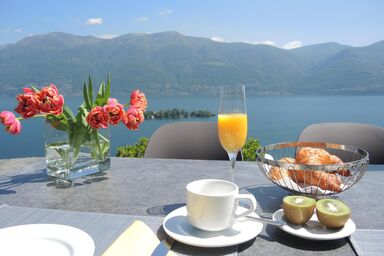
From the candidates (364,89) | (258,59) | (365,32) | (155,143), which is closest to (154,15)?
(258,59)

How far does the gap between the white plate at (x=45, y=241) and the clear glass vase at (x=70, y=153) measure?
39 cm

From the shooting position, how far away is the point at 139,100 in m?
0.99

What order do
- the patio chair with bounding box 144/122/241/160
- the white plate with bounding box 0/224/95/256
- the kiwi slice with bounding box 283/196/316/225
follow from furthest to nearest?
the patio chair with bounding box 144/122/241/160
the kiwi slice with bounding box 283/196/316/225
the white plate with bounding box 0/224/95/256

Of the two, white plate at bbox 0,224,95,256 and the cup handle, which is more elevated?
the cup handle

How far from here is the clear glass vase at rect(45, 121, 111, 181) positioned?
935mm

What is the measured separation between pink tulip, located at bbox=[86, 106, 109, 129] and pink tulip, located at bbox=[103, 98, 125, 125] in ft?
0.04

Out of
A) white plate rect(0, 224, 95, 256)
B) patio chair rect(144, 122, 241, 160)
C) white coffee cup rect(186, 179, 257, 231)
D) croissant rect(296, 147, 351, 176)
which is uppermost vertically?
croissant rect(296, 147, 351, 176)

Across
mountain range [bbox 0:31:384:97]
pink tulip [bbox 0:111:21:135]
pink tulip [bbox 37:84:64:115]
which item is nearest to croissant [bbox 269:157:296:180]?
pink tulip [bbox 37:84:64:115]

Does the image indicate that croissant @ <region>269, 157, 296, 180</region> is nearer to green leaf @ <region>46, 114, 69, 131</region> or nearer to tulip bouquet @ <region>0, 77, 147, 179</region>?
tulip bouquet @ <region>0, 77, 147, 179</region>

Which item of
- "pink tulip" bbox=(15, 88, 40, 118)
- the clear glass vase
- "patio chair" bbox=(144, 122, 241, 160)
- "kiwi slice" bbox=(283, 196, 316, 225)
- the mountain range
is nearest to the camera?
"kiwi slice" bbox=(283, 196, 316, 225)

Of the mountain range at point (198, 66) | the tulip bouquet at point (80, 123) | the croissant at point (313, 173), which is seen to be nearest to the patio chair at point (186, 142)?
the tulip bouquet at point (80, 123)

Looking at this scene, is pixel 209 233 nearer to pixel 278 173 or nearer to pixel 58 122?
pixel 278 173

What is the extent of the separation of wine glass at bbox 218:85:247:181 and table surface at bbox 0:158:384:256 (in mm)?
121

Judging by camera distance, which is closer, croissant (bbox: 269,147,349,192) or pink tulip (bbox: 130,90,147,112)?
croissant (bbox: 269,147,349,192)
